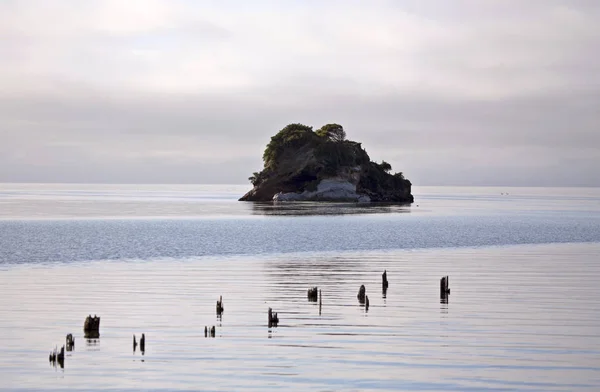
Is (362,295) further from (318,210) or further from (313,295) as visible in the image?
(318,210)

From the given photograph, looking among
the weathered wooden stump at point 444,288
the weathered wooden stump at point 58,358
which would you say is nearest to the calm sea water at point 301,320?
the weathered wooden stump at point 58,358

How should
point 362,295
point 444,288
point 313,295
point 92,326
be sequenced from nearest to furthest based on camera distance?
point 92,326
point 362,295
point 313,295
point 444,288

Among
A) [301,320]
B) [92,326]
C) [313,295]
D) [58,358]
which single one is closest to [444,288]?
[313,295]

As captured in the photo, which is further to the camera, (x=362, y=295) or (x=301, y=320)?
(x=362, y=295)

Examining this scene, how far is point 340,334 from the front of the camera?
24922 mm

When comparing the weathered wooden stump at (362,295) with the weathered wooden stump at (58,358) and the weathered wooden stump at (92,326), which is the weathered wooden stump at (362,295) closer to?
the weathered wooden stump at (92,326)

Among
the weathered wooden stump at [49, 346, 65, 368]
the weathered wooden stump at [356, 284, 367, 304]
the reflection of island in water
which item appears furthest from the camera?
the reflection of island in water

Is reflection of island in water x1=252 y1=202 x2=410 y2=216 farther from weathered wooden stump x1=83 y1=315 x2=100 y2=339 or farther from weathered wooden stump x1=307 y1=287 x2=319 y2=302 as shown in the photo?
weathered wooden stump x1=83 y1=315 x2=100 y2=339

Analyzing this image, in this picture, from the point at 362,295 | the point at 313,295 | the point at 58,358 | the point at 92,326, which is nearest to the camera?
the point at 58,358

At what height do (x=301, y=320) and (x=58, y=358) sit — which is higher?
(x=301, y=320)

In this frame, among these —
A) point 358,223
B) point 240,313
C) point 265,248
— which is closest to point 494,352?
point 240,313

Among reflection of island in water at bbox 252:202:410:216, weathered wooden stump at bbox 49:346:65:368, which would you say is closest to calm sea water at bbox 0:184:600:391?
weathered wooden stump at bbox 49:346:65:368

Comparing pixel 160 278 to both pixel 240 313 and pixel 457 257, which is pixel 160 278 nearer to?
pixel 240 313

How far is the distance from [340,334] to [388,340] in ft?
5.46
